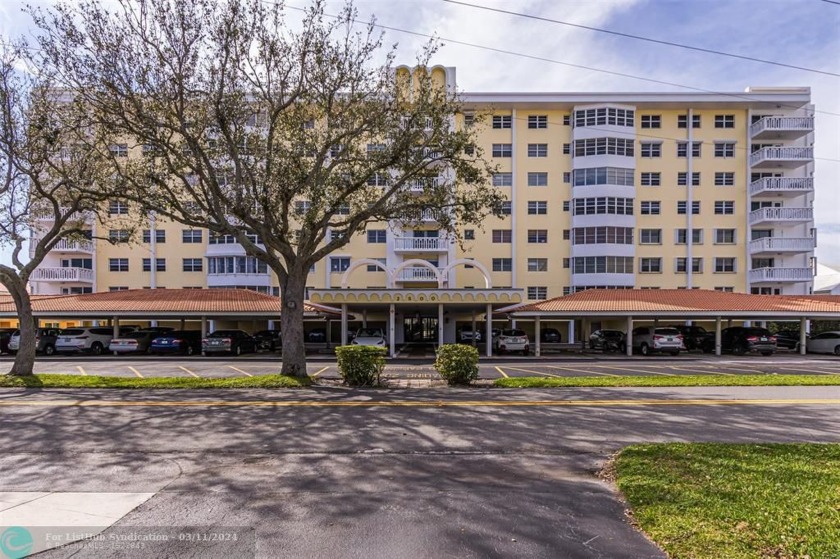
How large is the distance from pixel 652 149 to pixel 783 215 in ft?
37.7

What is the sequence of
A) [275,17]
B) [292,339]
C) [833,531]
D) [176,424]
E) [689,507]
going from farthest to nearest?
[292,339], [275,17], [176,424], [689,507], [833,531]

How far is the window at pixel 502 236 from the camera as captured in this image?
4238cm

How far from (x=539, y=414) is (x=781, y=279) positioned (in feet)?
131

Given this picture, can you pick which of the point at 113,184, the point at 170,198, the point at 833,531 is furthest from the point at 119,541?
the point at 113,184

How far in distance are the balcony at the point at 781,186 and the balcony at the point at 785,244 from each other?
3.97 metres

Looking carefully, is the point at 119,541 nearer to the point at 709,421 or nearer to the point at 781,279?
the point at 709,421

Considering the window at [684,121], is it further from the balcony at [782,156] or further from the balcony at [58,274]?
the balcony at [58,274]

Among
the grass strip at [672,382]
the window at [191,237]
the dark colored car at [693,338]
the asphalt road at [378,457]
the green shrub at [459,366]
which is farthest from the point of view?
the window at [191,237]

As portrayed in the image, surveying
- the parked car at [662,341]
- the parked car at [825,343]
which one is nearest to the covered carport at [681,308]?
the parked car at [662,341]

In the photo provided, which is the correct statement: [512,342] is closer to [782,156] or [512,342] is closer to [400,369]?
[400,369]

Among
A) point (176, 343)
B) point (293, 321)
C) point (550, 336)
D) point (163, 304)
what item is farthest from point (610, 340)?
point (163, 304)

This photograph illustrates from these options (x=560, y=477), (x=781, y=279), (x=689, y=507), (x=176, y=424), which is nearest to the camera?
(x=689, y=507)

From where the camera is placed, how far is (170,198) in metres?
16.6

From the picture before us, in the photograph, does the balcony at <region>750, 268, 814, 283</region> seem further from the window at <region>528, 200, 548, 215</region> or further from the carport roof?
the window at <region>528, 200, 548, 215</region>
